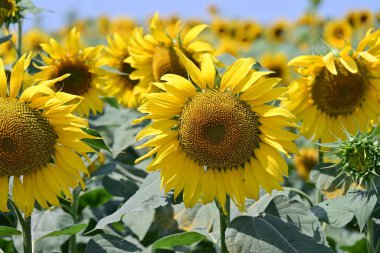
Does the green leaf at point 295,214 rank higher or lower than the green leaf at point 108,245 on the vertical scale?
higher

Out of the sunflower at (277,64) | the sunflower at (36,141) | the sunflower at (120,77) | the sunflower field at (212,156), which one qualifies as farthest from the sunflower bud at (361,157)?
the sunflower at (277,64)

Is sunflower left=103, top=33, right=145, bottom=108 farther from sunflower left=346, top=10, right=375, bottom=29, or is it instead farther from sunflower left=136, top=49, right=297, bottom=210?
sunflower left=346, top=10, right=375, bottom=29

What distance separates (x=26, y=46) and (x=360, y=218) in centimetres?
468

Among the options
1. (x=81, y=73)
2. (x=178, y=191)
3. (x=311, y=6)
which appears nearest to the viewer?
(x=178, y=191)

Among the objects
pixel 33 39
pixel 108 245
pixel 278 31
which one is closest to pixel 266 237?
pixel 108 245

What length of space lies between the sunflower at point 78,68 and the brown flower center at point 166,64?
0.82 feet

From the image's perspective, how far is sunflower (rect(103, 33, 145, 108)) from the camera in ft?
11.5

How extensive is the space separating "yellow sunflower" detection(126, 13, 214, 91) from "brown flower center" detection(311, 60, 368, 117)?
0.49 m

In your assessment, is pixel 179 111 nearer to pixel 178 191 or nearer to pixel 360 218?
pixel 178 191

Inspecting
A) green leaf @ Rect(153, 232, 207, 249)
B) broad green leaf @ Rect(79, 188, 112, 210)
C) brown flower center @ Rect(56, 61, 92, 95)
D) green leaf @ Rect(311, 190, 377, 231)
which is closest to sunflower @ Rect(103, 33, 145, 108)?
A: brown flower center @ Rect(56, 61, 92, 95)

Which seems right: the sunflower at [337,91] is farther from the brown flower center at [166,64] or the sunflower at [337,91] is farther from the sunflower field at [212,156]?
the brown flower center at [166,64]

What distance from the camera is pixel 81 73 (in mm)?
3020

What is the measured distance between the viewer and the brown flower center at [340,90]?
8.63 ft

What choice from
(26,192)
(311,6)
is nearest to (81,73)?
(26,192)
